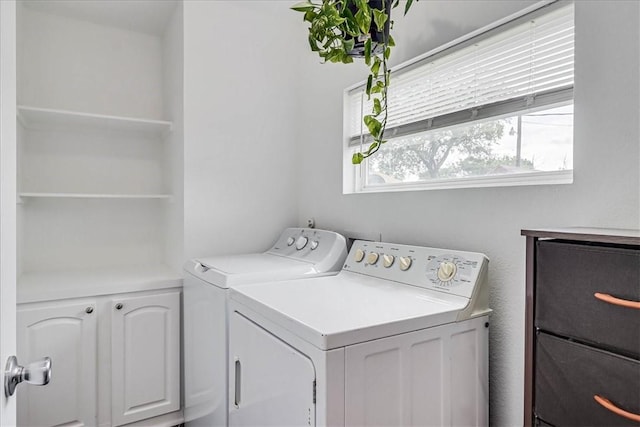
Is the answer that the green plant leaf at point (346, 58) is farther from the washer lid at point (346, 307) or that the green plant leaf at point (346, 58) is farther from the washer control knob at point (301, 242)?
the washer control knob at point (301, 242)

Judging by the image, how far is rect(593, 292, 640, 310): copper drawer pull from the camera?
2.52 feet

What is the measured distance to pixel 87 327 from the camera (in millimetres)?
1981

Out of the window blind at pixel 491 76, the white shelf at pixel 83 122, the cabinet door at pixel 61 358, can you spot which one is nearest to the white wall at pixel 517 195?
the window blind at pixel 491 76

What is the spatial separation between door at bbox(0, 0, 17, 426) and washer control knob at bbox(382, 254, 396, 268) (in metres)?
1.24

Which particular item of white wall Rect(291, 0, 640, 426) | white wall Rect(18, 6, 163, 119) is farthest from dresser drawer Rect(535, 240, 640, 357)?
white wall Rect(18, 6, 163, 119)

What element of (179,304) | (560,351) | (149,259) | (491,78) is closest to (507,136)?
(491,78)

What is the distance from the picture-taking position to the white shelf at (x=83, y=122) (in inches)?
84.5

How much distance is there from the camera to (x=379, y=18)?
135cm

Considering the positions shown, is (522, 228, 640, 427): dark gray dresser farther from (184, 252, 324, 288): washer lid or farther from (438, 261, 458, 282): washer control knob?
(184, 252, 324, 288): washer lid

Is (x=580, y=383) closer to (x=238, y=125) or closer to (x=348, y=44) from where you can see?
(x=348, y=44)

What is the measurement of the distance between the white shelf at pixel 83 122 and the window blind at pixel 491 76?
150 cm

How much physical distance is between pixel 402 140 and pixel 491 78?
551 millimetres

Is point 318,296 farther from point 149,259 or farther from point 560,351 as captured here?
point 149,259

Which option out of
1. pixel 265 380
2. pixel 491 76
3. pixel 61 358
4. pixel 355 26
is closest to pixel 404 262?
pixel 265 380
